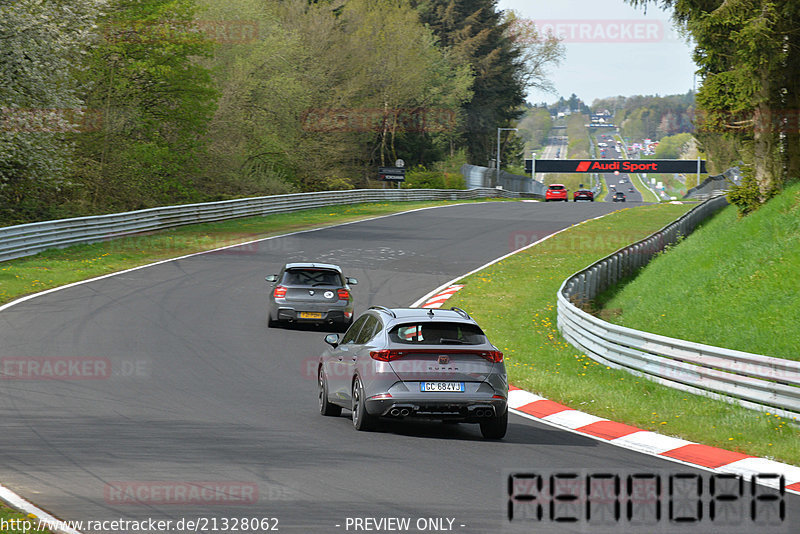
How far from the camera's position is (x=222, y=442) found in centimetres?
1062

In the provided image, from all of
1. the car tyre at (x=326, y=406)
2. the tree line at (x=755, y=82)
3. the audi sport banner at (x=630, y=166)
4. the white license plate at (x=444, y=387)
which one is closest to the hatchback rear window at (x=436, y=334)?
the white license plate at (x=444, y=387)

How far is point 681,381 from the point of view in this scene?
14.9 meters

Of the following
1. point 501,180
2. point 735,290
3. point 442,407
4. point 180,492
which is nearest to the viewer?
point 180,492

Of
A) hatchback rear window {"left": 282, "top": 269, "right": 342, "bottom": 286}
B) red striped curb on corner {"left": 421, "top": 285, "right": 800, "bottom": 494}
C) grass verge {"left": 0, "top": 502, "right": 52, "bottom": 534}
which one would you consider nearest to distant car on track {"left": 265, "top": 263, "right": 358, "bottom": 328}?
hatchback rear window {"left": 282, "top": 269, "right": 342, "bottom": 286}

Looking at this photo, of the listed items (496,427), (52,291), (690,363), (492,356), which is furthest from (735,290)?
(52,291)

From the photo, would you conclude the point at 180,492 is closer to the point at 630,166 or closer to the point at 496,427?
the point at 496,427

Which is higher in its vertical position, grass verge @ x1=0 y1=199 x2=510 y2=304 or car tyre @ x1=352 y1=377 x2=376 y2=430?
car tyre @ x1=352 y1=377 x2=376 y2=430

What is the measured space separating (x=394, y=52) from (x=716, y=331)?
59.0 meters

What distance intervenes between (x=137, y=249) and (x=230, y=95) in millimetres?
22146

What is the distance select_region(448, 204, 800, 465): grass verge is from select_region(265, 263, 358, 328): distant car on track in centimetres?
328

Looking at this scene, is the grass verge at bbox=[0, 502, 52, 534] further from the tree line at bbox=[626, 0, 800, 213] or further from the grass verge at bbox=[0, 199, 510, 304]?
the tree line at bbox=[626, 0, 800, 213]

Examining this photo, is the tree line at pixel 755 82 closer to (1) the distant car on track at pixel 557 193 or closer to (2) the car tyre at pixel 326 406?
(2) the car tyre at pixel 326 406

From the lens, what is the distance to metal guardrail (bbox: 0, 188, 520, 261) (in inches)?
1205

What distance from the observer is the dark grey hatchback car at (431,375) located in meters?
11.1
